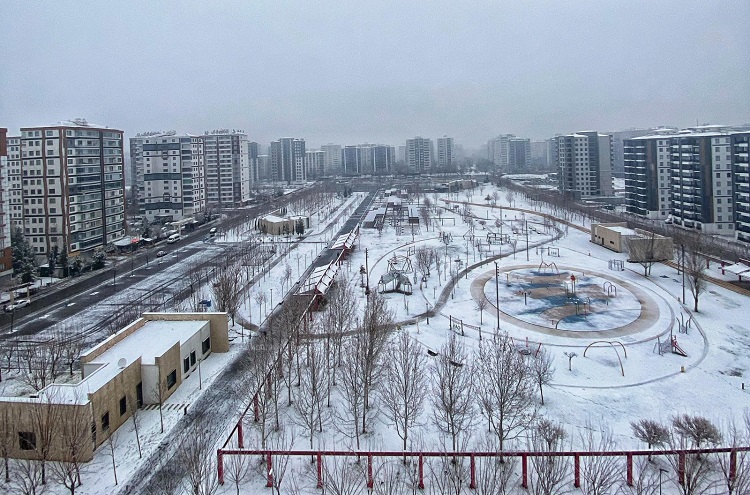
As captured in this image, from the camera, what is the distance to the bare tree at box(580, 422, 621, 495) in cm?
598

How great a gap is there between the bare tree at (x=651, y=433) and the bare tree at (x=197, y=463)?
5.72m

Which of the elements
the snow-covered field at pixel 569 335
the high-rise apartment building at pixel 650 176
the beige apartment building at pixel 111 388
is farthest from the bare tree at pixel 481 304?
the high-rise apartment building at pixel 650 176

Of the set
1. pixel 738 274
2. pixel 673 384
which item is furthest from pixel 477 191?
pixel 673 384

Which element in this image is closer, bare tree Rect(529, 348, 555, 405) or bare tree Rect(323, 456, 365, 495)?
bare tree Rect(323, 456, 365, 495)

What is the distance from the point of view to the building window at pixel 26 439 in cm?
768

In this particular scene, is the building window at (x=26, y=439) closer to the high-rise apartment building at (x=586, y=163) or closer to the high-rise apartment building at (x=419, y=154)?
the high-rise apartment building at (x=586, y=163)

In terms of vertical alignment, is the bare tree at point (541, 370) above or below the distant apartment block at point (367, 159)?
below

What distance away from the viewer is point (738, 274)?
1744 centimetres

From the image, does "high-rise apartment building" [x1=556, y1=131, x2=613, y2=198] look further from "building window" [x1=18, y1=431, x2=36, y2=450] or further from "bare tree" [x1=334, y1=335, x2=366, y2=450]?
"building window" [x1=18, y1=431, x2=36, y2=450]

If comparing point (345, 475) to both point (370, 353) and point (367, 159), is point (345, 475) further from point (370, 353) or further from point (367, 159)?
point (367, 159)

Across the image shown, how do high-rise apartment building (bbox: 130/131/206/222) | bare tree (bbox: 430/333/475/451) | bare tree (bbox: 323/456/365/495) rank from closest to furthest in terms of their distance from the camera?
bare tree (bbox: 323/456/365/495), bare tree (bbox: 430/333/475/451), high-rise apartment building (bbox: 130/131/206/222)

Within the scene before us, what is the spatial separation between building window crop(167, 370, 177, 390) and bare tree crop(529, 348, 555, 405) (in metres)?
6.55

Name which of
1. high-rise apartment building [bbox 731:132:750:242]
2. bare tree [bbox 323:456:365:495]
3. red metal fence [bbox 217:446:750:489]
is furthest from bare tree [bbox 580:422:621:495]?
high-rise apartment building [bbox 731:132:750:242]

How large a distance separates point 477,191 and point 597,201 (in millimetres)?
15704
